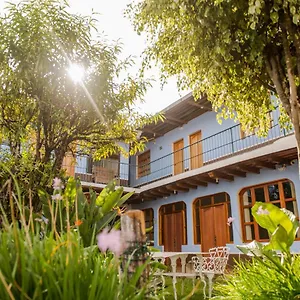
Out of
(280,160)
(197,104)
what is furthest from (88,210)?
(197,104)

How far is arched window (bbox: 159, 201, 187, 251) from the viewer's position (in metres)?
14.2

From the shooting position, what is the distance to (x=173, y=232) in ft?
48.3

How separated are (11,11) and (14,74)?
35.6 inches

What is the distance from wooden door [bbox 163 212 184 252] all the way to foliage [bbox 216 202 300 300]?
10765 mm

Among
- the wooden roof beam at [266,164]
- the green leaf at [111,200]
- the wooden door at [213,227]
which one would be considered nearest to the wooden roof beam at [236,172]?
the wooden roof beam at [266,164]

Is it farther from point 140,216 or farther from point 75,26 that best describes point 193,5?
point 140,216

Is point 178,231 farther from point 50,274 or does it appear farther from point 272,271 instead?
point 50,274

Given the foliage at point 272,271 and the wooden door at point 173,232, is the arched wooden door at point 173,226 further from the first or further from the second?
the foliage at point 272,271

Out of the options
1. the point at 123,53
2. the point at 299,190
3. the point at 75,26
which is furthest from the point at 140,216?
the point at 299,190

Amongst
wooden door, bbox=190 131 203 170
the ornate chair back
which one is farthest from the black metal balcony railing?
the ornate chair back

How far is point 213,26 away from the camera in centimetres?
425

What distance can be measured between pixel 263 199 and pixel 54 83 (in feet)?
26.1

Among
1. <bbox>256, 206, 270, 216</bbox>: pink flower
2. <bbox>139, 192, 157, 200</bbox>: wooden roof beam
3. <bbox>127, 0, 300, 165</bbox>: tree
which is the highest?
<bbox>127, 0, 300, 165</bbox>: tree

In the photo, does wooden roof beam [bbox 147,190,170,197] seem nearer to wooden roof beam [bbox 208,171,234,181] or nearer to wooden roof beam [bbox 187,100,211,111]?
wooden roof beam [bbox 208,171,234,181]
